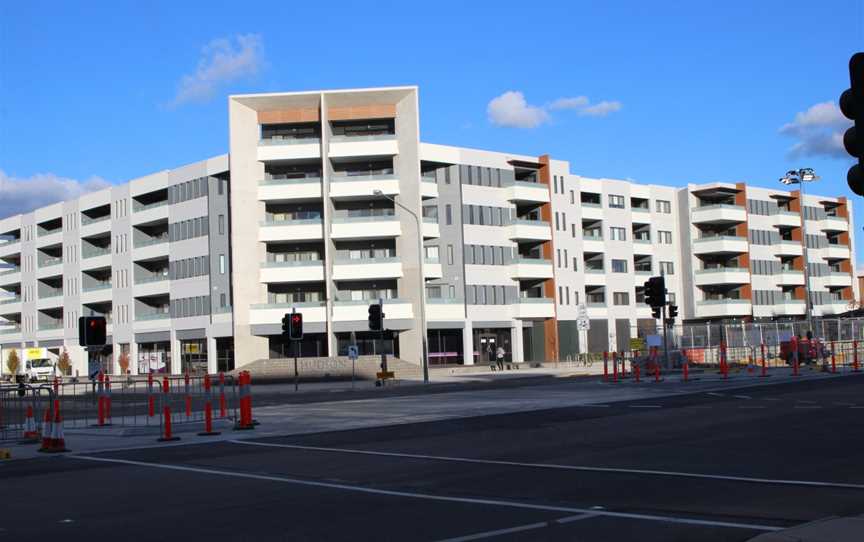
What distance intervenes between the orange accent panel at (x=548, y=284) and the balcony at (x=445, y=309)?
9.89m

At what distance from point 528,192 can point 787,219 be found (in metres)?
39.3

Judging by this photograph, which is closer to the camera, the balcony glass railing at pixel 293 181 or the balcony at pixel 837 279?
the balcony glass railing at pixel 293 181

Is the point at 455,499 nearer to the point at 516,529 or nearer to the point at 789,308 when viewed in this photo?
the point at 516,529

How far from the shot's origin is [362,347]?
73312 millimetres

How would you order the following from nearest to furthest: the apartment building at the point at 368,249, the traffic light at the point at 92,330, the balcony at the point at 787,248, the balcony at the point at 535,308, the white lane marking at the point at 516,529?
1. the white lane marking at the point at 516,529
2. the traffic light at the point at 92,330
3. the apartment building at the point at 368,249
4. the balcony at the point at 535,308
5. the balcony at the point at 787,248

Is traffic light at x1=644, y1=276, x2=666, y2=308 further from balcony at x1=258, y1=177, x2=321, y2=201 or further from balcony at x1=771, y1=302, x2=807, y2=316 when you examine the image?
balcony at x1=771, y1=302, x2=807, y2=316

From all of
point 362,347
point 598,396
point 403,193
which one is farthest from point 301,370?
point 598,396

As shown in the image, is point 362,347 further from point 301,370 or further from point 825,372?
point 825,372

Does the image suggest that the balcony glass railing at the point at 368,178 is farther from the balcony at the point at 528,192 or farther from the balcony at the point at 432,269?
the balcony at the point at 528,192

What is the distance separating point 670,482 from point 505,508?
2.53 meters

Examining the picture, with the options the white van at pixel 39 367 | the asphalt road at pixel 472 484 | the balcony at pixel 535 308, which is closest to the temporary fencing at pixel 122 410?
the asphalt road at pixel 472 484

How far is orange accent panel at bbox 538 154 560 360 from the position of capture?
3238 inches

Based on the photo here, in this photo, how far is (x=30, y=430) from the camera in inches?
824

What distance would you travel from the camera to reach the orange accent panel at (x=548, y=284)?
270 feet
